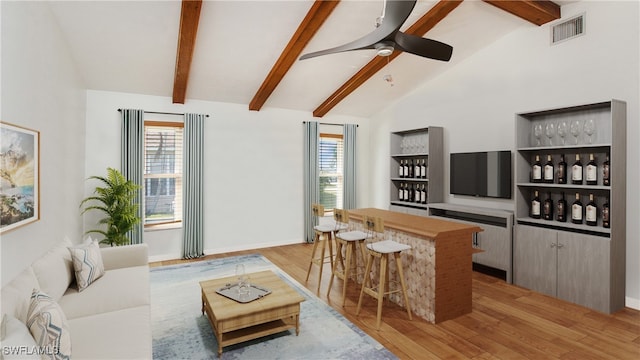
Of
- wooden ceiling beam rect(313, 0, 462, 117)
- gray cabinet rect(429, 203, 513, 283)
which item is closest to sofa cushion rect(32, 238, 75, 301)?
gray cabinet rect(429, 203, 513, 283)

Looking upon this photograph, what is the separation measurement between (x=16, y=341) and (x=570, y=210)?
15.9 ft

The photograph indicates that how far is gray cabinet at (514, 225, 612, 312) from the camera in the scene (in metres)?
3.29

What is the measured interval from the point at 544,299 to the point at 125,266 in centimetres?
448

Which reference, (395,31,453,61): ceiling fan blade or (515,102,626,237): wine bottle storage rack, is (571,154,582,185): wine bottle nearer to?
(515,102,626,237): wine bottle storage rack

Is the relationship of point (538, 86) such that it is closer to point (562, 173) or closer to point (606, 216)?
point (562, 173)

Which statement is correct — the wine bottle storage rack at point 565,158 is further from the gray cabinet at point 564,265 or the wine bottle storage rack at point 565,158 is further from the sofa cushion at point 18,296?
the sofa cushion at point 18,296

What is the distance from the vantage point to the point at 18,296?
6.24ft

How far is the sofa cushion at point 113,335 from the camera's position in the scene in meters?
1.85

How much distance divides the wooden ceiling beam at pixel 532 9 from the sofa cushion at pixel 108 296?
4568 mm

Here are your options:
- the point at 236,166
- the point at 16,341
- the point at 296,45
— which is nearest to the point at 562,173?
the point at 296,45

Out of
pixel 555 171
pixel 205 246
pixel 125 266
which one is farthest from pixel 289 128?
pixel 555 171

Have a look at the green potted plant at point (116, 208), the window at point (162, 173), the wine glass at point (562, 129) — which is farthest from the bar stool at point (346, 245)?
the window at point (162, 173)

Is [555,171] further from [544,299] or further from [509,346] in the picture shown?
[509,346]

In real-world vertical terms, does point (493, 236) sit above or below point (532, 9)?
below
